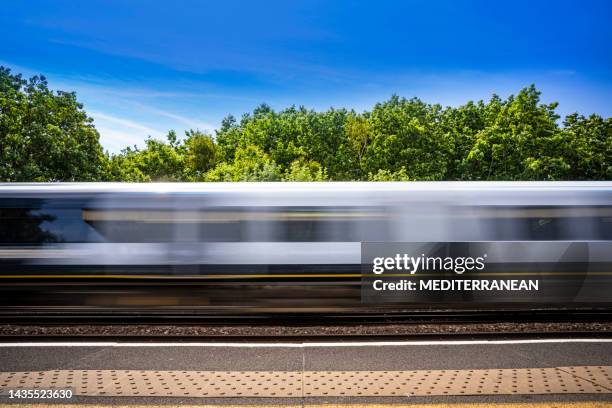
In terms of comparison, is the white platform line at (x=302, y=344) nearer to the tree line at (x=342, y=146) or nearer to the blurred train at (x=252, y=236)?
the blurred train at (x=252, y=236)

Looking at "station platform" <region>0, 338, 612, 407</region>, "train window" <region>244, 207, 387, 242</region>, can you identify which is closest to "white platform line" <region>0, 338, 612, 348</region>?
"station platform" <region>0, 338, 612, 407</region>

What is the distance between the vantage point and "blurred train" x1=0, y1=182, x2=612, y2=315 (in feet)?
27.7

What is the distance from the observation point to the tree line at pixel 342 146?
26.5 metres

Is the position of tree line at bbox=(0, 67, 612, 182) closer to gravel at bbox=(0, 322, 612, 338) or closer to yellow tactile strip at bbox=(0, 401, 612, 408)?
gravel at bbox=(0, 322, 612, 338)

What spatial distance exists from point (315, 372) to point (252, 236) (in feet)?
11.5

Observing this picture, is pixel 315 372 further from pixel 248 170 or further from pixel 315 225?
pixel 248 170

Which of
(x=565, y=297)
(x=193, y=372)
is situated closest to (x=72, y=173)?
(x=193, y=372)

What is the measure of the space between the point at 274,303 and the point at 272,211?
1.79 metres

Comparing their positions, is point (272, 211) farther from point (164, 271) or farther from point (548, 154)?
Answer: point (548, 154)

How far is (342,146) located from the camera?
4900 cm

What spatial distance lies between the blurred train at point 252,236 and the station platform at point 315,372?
1.65 meters

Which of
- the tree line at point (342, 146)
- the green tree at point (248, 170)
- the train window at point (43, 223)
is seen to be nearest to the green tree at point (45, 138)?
the tree line at point (342, 146)

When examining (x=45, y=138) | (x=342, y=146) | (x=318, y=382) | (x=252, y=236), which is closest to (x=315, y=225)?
(x=252, y=236)

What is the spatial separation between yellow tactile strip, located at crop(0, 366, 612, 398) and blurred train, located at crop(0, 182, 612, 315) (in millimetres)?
2846
